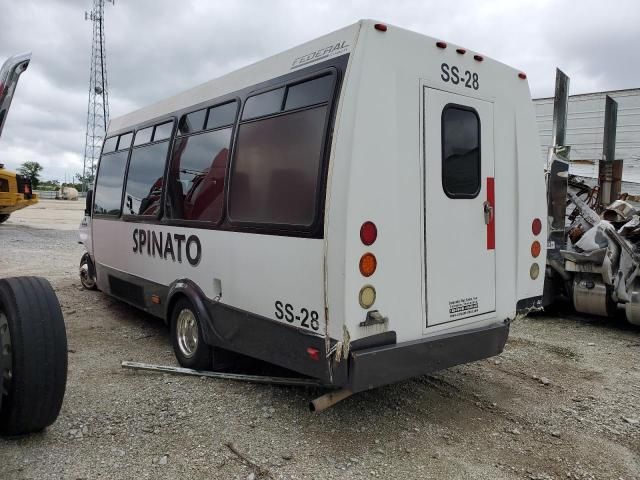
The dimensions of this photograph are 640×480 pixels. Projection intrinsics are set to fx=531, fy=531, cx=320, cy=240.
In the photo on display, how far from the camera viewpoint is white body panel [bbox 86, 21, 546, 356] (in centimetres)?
324

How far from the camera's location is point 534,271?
450cm

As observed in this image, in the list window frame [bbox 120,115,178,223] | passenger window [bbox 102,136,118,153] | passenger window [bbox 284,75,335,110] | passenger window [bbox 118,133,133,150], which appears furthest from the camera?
passenger window [bbox 102,136,118,153]

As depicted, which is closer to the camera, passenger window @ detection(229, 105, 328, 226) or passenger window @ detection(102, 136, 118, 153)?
passenger window @ detection(229, 105, 328, 226)

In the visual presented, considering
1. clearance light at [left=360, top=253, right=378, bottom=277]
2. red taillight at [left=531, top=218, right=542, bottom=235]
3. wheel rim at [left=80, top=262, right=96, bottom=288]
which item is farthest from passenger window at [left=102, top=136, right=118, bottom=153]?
red taillight at [left=531, top=218, right=542, bottom=235]

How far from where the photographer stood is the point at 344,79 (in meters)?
3.29

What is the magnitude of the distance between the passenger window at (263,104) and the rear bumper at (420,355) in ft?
6.13

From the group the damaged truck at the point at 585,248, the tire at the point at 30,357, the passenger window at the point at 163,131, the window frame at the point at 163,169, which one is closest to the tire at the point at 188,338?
the window frame at the point at 163,169

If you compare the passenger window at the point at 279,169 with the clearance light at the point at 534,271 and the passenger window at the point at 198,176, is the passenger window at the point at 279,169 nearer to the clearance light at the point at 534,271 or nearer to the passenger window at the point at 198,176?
the passenger window at the point at 198,176

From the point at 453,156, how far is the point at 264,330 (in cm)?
186

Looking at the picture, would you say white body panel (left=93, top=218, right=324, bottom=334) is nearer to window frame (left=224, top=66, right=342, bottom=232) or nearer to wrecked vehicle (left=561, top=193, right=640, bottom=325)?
window frame (left=224, top=66, right=342, bottom=232)

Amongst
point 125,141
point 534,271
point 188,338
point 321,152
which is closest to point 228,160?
point 321,152

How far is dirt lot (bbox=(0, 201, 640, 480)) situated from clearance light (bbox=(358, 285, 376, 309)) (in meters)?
0.98

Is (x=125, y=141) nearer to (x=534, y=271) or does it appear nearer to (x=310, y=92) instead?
(x=310, y=92)

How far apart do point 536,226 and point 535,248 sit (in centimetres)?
19
